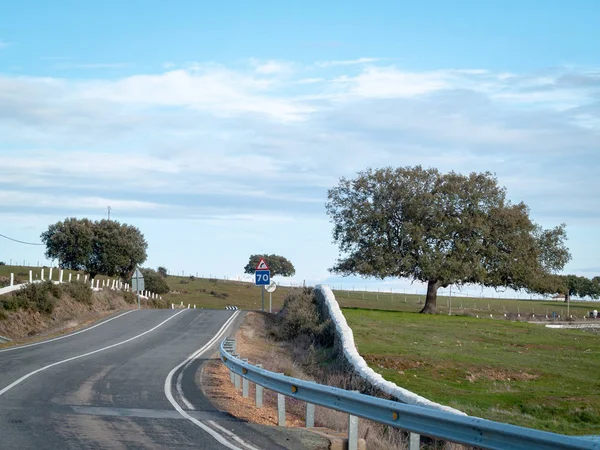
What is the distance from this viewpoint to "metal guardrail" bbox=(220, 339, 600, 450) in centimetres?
654

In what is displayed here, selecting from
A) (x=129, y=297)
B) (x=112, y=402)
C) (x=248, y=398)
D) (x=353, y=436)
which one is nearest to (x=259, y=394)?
(x=248, y=398)

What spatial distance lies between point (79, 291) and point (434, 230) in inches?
887

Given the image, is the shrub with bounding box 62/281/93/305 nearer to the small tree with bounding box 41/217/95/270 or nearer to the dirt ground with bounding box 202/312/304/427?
the dirt ground with bounding box 202/312/304/427

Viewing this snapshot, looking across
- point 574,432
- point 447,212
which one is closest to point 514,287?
point 447,212

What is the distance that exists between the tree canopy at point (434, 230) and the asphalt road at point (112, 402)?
80.6ft

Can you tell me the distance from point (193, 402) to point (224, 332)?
21.5 m

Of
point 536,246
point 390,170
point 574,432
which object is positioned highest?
point 390,170

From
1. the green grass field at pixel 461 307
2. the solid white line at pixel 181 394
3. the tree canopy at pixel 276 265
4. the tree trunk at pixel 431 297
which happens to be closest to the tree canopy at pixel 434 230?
the tree trunk at pixel 431 297

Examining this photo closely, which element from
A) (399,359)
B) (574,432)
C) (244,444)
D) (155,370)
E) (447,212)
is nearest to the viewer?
(244,444)

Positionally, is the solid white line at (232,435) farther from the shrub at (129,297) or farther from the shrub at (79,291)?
the shrub at (129,297)

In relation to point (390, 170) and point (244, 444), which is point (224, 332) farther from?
point (244, 444)

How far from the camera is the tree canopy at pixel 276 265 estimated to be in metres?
144

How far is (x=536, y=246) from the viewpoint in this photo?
5522 centimetres

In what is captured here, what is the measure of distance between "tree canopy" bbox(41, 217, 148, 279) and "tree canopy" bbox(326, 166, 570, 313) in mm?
35994
